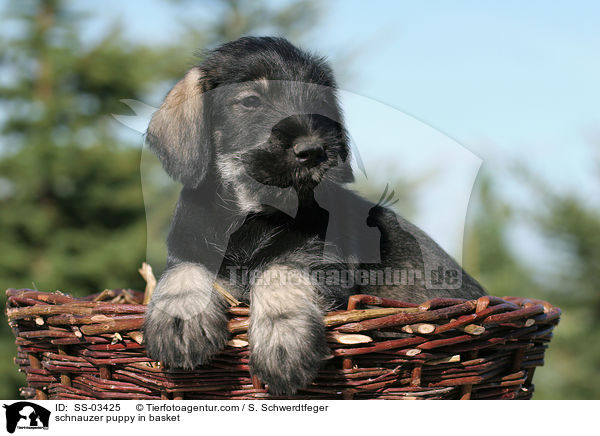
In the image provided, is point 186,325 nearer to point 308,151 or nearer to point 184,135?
point 308,151

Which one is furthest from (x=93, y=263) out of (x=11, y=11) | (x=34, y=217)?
(x=11, y=11)

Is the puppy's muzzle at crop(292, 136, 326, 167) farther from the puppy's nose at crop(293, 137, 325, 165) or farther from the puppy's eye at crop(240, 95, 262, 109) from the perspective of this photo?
the puppy's eye at crop(240, 95, 262, 109)

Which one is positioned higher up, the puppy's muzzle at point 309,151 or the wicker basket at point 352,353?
the puppy's muzzle at point 309,151

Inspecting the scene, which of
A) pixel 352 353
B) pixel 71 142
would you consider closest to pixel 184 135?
pixel 352 353

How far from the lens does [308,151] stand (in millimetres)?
2084

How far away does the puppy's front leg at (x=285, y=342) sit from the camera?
187 centimetres

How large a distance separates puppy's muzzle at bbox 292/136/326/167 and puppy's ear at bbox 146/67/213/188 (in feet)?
1.52

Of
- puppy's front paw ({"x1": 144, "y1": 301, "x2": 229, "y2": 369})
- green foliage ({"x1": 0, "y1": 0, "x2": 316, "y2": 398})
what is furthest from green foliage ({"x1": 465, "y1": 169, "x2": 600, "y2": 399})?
puppy's front paw ({"x1": 144, "y1": 301, "x2": 229, "y2": 369})

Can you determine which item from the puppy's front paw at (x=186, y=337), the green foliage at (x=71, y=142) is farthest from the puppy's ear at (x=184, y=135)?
the green foliage at (x=71, y=142)

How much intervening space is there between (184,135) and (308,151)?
2.07 ft

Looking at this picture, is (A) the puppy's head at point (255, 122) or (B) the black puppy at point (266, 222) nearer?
(B) the black puppy at point (266, 222)
